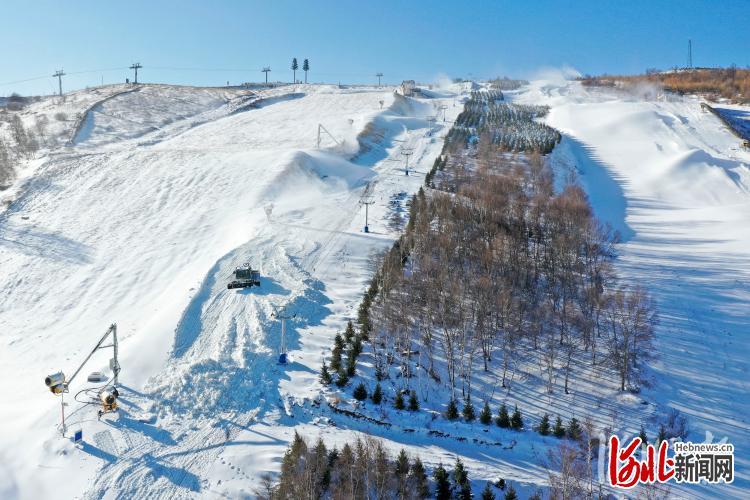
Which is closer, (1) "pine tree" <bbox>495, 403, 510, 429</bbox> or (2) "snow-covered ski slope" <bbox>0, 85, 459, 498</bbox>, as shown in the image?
(2) "snow-covered ski slope" <bbox>0, 85, 459, 498</bbox>

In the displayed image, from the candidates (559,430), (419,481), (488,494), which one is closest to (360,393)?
(419,481)

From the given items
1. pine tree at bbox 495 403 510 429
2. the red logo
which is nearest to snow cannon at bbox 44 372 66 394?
pine tree at bbox 495 403 510 429

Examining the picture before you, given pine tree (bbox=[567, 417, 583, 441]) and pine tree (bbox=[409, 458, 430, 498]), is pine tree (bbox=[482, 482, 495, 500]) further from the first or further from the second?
pine tree (bbox=[567, 417, 583, 441])

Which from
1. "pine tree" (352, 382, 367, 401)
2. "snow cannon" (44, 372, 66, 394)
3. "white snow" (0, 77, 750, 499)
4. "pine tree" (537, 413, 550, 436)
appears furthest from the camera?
A: "pine tree" (352, 382, 367, 401)

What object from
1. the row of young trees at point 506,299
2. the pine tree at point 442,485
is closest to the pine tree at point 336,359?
the row of young trees at point 506,299

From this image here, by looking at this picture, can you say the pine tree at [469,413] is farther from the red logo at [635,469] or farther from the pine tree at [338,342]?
the pine tree at [338,342]

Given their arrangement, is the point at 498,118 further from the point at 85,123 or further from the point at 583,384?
the point at 583,384

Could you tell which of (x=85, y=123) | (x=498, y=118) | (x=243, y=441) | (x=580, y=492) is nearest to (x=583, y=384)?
(x=580, y=492)
